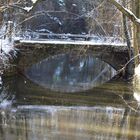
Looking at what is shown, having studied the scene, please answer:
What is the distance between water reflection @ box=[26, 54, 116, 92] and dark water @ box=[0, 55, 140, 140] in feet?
1.39

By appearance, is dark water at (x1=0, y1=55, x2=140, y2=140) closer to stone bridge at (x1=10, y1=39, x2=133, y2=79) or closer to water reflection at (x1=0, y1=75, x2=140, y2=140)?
water reflection at (x1=0, y1=75, x2=140, y2=140)

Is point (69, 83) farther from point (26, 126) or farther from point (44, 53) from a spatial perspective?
point (26, 126)

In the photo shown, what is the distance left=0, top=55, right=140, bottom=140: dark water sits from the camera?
35.7ft

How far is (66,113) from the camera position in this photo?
1304 centimetres

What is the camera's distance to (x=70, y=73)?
23.1 meters

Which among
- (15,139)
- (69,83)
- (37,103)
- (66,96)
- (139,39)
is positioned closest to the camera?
(139,39)

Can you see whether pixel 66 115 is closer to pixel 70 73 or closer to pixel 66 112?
pixel 66 112

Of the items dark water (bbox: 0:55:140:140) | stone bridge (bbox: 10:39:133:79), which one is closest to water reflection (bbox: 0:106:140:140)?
dark water (bbox: 0:55:140:140)

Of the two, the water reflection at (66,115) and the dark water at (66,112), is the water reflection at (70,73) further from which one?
the water reflection at (66,115)

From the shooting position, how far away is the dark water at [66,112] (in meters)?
10.9

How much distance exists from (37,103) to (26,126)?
308 cm

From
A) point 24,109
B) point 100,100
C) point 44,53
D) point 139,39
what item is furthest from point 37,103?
point 139,39

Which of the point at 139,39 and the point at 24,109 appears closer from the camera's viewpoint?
the point at 139,39

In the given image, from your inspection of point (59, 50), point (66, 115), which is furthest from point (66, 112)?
point (59, 50)
